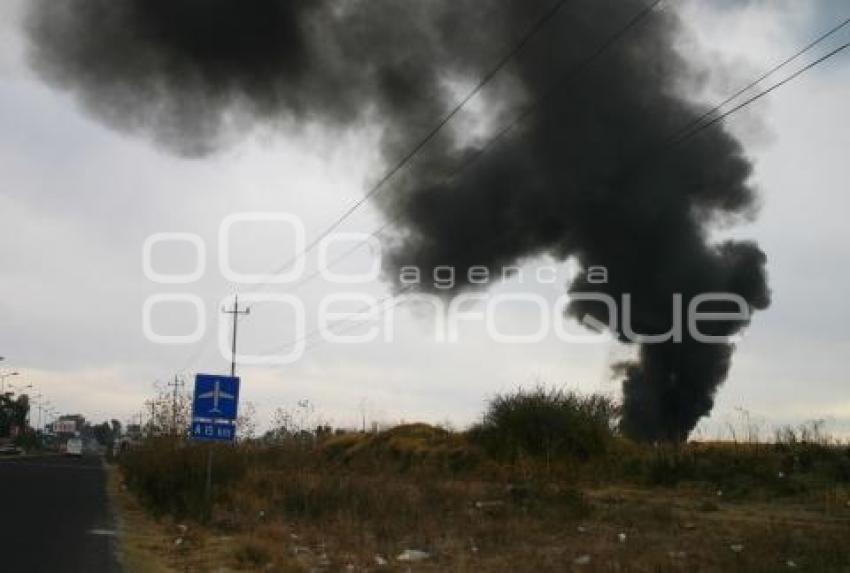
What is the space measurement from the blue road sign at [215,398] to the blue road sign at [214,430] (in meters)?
0.12

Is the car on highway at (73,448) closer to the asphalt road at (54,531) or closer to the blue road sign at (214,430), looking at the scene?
the asphalt road at (54,531)

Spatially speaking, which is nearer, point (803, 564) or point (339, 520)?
point (803, 564)

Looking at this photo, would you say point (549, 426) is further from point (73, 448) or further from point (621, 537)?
point (73, 448)

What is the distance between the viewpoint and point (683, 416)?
34.1m

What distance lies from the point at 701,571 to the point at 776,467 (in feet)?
36.5

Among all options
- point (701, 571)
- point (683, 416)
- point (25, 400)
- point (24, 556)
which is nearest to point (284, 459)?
point (683, 416)

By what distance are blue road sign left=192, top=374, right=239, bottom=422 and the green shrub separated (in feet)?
36.5

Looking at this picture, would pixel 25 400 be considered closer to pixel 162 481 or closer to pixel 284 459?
pixel 284 459

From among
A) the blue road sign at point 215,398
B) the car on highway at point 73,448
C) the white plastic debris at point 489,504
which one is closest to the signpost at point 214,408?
the blue road sign at point 215,398

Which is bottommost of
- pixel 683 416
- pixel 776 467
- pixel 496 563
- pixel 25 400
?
pixel 496 563

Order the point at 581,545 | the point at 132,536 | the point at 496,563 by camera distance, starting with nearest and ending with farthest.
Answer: the point at 496,563, the point at 581,545, the point at 132,536

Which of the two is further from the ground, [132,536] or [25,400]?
[25,400]

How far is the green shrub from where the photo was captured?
26.8m

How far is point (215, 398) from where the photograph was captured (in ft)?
59.9
